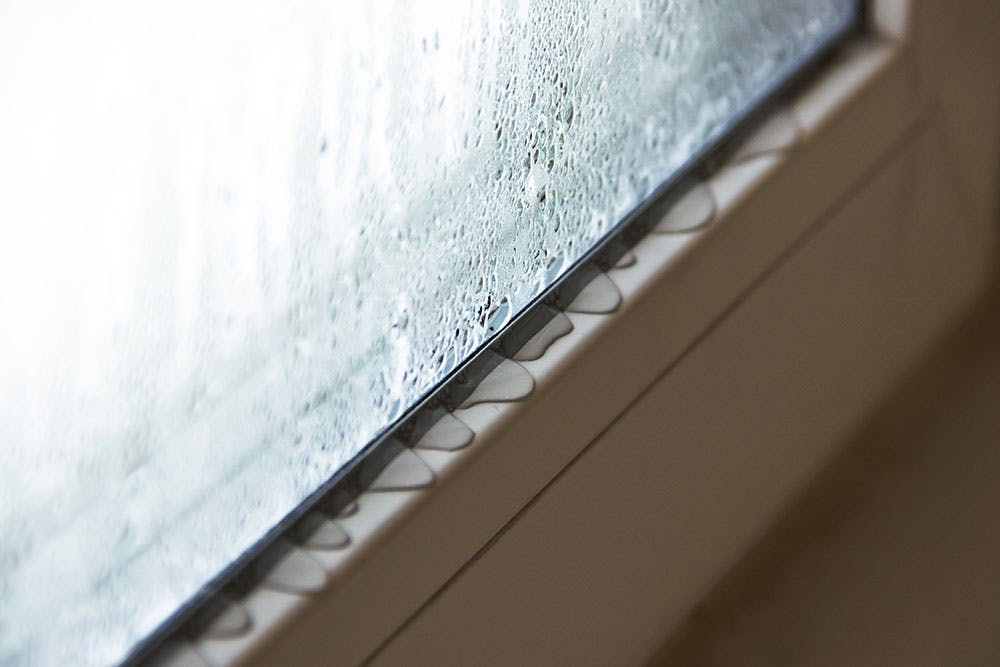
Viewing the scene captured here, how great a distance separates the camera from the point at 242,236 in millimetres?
422

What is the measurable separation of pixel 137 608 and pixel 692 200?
0.32 m

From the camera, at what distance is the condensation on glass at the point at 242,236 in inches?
14.5

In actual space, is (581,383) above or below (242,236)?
below

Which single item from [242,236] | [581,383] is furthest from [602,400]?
[242,236]

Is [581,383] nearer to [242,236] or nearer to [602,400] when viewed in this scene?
[602,400]

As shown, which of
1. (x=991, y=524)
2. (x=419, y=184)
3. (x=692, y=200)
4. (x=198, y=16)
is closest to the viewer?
(x=198, y=16)

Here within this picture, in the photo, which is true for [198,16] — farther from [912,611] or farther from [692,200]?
[912,611]

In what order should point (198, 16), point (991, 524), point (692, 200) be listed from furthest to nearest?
1. point (991, 524)
2. point (692, 200)
3. point (198, 16)

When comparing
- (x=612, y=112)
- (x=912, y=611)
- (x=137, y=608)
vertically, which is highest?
(x=612, y=112)

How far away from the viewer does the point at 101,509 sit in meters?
0.42

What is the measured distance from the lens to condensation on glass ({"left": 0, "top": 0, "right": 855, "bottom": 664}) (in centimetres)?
37

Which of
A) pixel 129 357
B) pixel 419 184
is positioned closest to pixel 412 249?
pixel 419 184

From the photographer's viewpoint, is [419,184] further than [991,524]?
No

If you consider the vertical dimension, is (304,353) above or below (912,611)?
above
